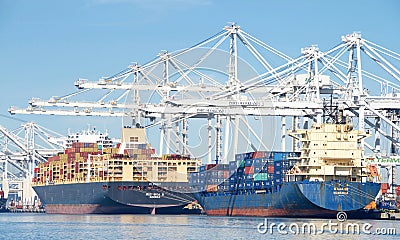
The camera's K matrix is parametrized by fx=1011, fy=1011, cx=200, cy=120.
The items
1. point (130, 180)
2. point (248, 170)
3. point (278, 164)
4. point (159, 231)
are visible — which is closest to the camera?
point (159, 231)

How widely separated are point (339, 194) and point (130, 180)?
2529 cm

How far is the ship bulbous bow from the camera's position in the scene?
199 ft

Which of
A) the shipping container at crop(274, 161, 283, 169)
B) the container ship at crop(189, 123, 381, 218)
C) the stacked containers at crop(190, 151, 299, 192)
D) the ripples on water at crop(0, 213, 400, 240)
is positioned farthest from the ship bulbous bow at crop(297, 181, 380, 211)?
the shipping container at crop(274, 161, 283, 169)

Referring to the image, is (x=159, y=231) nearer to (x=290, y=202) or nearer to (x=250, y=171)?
(x=290, y=202)

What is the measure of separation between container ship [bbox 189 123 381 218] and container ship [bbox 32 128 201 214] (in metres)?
13.8

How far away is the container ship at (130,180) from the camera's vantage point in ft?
265

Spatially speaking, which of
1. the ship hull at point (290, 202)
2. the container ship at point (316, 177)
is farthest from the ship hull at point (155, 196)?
the container ship at point (316, 177)

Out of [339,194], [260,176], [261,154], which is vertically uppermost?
[261,154]

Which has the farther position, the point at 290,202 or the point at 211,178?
the point at 211,178

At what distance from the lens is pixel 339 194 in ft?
199

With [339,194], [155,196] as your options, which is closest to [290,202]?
[339,194]

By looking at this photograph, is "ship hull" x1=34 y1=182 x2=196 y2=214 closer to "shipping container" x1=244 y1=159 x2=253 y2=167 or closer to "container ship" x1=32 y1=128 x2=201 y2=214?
"container ship" x1=32 y1=128 x2=201 y2=214

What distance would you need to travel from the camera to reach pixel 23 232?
52.7m

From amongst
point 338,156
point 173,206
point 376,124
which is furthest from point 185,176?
point 338,156
